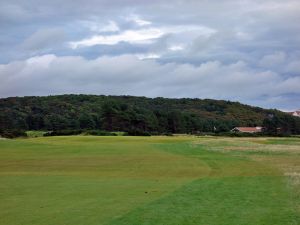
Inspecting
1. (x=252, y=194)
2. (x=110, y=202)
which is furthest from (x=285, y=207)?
(x=110, y=202)

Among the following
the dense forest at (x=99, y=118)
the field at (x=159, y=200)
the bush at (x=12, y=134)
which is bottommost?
the field at (x=159, y=200)

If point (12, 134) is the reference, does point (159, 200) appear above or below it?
below

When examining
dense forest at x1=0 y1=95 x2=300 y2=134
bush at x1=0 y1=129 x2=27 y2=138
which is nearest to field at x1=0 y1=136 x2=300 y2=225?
bush at x1=0 y1=129 x2=27 y2=138

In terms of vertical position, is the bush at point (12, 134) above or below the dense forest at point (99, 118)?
below

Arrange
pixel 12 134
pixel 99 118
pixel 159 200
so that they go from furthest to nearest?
pixel 99 118 → pixel 12 134 → pixel 159 200

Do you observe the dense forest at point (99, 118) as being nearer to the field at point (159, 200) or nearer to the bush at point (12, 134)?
the bush at point (12, 134)

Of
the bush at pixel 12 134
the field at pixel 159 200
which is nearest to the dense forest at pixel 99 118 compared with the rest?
the bush at pixel 12 134

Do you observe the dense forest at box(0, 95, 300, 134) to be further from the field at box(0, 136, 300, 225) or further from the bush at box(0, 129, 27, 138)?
the field at box(0, 136, 300, 225)

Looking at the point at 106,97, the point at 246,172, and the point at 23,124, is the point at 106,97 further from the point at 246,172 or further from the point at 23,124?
the point at 246,172

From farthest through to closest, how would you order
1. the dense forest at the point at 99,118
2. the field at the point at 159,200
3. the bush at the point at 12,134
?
the dense forest at the point at 99,118
the bush at the point at 12,134
the field at the point at 159,200

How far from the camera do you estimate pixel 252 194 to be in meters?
20.5

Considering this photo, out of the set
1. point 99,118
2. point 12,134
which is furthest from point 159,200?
point 99,118

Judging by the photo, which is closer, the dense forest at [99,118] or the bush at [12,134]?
the bush at [12,134]

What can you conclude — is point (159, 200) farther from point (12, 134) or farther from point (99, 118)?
point (99, 118)
